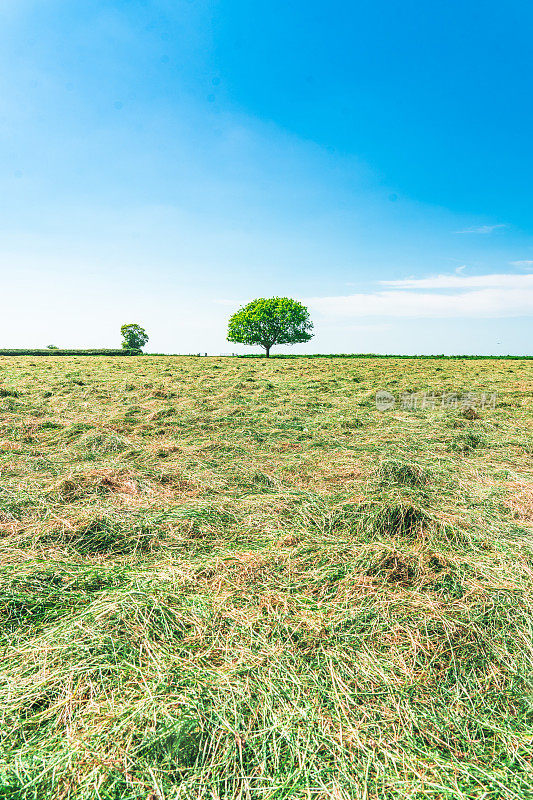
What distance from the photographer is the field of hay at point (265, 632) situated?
198cm

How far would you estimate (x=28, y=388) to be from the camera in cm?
1479

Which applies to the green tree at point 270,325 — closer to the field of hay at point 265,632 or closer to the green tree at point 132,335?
the green tree at point 132,335

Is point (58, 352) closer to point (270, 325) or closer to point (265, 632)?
point (270, 325)

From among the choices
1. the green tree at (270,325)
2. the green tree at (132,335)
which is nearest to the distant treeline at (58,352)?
the green tree at (270,325)

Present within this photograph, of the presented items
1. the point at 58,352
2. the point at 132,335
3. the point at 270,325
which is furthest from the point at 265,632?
the point at 132,335

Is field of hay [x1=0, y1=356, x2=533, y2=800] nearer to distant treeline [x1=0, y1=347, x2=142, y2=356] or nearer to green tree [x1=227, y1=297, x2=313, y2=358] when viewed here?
distant treeline [x1=0, y1=347, x2=142, y2=356]

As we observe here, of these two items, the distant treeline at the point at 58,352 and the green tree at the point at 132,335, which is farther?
the green tree at the point at 132,335

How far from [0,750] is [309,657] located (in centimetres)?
181

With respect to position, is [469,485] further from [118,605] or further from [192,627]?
[118,605]

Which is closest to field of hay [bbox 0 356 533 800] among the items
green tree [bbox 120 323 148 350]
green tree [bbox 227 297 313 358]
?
green tree [bbox 227 297 313 358]

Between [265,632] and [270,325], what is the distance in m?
67.0

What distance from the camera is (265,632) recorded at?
279 cm

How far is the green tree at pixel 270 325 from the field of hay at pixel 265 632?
6299 cm

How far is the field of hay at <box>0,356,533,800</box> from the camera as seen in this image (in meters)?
1.98
